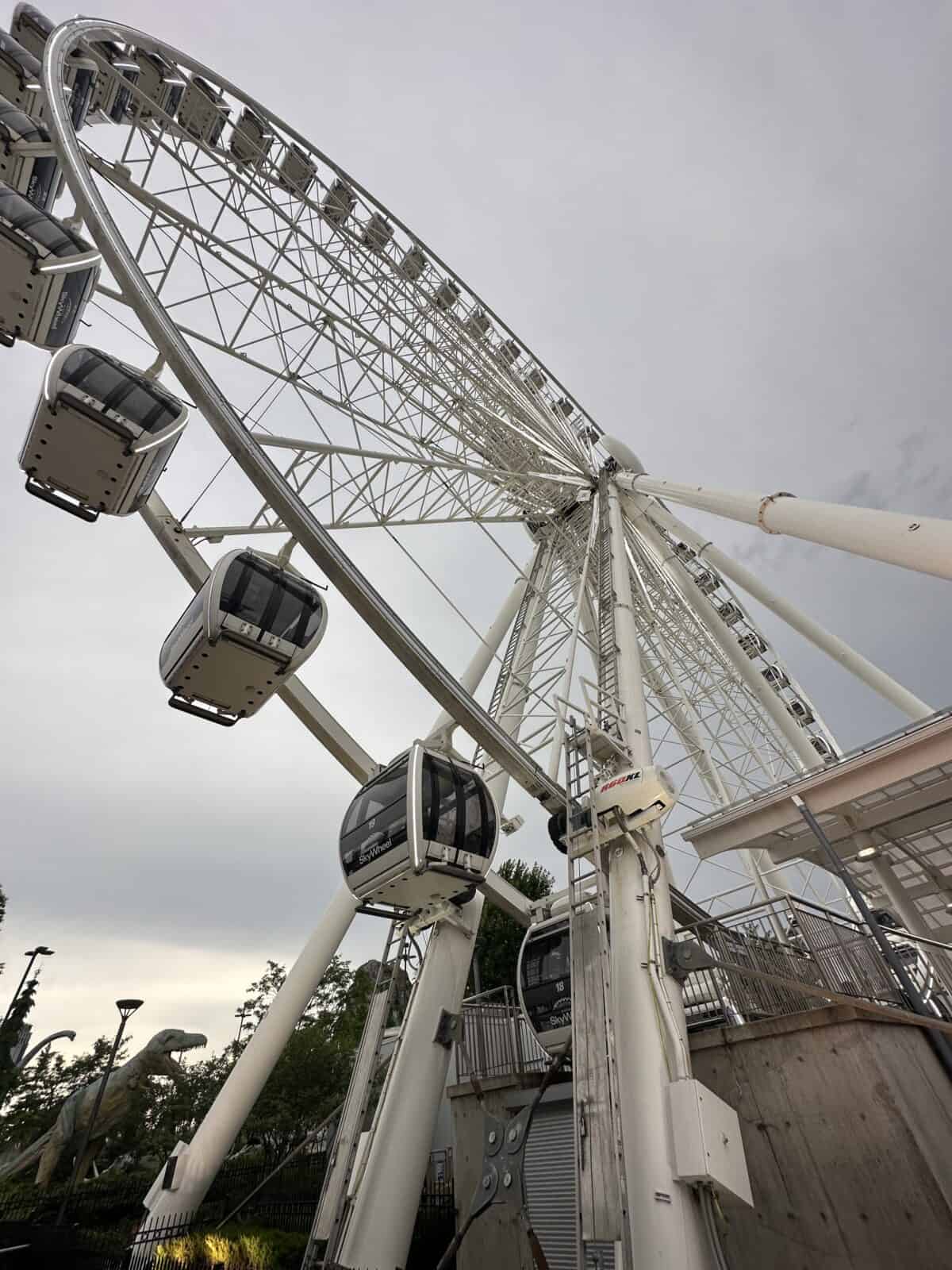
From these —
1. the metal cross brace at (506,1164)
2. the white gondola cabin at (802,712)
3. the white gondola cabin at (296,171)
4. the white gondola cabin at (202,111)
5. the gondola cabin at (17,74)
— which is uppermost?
the white gondola cabin at (296,171)

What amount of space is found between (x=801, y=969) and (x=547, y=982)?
3758 millimetres

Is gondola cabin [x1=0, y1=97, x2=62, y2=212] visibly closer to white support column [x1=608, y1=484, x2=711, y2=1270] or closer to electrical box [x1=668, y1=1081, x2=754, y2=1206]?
white support column [x1=608, y1=484, x2=711, y2=1270]

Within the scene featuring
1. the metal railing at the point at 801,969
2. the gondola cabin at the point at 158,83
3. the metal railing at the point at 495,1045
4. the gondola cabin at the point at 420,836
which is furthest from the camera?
the gondola cabin at the point at 158,83

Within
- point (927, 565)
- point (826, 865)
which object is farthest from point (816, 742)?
point (927, 565)

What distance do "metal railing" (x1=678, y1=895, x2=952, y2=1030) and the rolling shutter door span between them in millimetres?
2089

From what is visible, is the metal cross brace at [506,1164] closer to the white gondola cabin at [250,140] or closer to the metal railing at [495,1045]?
the metal railing at [495,1045]

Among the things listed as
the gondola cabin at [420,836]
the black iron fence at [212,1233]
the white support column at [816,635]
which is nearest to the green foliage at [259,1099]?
the black iron fence at [212,1233]

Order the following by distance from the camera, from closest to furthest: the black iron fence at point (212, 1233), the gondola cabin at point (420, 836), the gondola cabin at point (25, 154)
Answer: the gondola cabin at point (420, 836), the black iron fence at point (212, 1233), the gondola cabin at point (25, 154)

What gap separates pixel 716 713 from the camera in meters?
20.6

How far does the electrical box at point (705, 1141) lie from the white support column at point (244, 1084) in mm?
5900

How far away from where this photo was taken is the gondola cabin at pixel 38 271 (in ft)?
27.4

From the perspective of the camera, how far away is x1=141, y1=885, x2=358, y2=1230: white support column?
8.40 meters

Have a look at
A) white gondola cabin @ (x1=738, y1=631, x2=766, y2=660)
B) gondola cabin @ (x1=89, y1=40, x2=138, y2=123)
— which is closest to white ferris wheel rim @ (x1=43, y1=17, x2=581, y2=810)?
gondola cabin @ (x1=89, y1=40, x2=138, y2=123)

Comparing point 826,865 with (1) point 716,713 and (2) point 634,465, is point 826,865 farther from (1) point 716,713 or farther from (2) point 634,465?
(2) point 634,465
